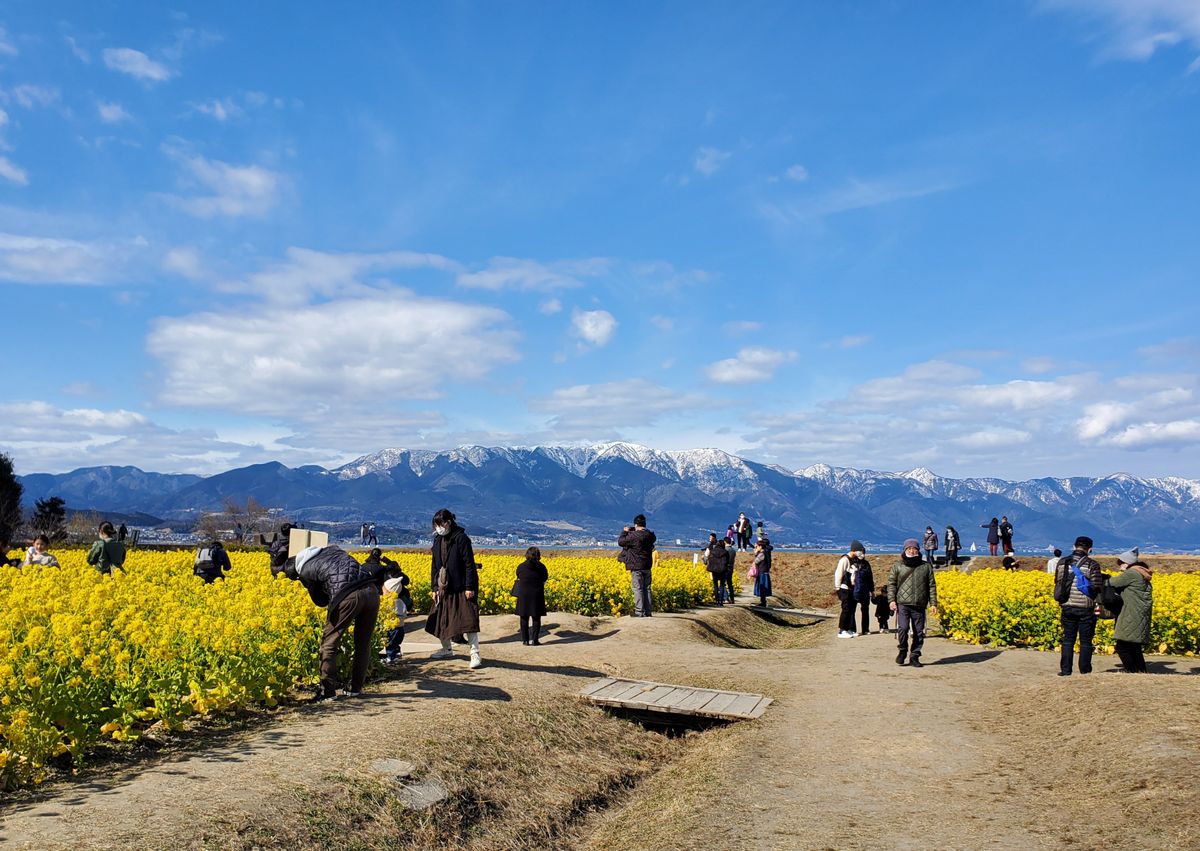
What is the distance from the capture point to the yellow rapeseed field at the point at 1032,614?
15.6 metres

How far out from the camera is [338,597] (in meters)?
9.55

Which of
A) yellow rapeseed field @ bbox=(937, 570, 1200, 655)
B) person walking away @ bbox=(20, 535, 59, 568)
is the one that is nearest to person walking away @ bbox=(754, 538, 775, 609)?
yellow rapeseed field @ bbox=(937, 570, 1200, 655)

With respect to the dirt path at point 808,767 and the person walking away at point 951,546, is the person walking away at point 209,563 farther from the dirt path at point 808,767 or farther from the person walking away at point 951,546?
the person walking away at point 951,546

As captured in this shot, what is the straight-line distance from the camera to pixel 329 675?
9.74 metres

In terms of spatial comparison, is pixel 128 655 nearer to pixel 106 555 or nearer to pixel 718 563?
pixel 106 555

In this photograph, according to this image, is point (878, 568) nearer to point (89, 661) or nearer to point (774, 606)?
point (774, 606)

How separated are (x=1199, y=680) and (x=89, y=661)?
44.2 feet

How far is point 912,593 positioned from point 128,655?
38.7 ft

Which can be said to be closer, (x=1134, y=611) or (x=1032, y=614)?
(x=1134, y=611)

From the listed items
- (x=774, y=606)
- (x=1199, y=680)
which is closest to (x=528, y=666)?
(x=1199, y=680)

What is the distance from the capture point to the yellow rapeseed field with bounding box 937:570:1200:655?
15.6 m

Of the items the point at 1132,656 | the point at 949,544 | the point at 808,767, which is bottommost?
the point at 808,767

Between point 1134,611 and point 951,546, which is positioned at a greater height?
point 951,546

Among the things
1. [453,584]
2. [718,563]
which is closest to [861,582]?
[718,563]
